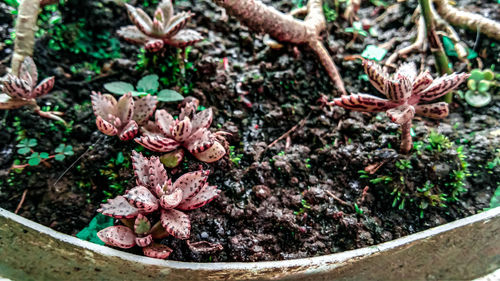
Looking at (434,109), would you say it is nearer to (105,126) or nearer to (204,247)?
(204,247)

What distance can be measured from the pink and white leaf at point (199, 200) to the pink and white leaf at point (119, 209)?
18cm

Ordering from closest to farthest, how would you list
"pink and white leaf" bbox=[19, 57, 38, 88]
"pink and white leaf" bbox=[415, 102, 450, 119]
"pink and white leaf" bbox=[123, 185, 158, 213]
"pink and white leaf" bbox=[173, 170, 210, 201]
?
1. "pink and white leaf" bbox=[123, 185, 158, 213]
2. "pink and white leaf" bbox=[173, 170, 210, 201]
3. "pink and white leaf" bbox=[415, 102, 450, 119]
4. "pink and white leaf" bbox=[19, 57, 38, 88]

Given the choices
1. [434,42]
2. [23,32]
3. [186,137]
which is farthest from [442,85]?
[23,32]

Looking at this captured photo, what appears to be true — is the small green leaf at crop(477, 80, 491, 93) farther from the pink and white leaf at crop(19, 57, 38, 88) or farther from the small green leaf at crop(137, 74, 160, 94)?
the pink and white leaf at crop(19, 57, 38, 88)

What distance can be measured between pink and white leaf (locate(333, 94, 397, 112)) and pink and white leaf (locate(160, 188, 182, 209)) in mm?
764

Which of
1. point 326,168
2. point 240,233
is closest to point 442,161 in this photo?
point 326,168

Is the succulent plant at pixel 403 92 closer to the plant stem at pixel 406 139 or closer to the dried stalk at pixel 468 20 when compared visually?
the plant stem at pixel 406 139

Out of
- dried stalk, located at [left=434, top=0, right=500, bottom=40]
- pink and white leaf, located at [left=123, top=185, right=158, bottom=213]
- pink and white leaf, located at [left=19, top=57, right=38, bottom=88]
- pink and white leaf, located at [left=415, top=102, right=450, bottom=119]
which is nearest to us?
pink and white leaf, located at [left=123, top=185, right=158, bottom=213]

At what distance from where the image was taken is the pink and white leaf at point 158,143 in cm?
133

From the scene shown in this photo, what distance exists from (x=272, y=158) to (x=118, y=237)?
0.80 m

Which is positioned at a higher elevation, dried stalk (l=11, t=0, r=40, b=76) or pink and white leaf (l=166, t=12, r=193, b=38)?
pink and white leaf (l=166, t=12, r=193, b=38)

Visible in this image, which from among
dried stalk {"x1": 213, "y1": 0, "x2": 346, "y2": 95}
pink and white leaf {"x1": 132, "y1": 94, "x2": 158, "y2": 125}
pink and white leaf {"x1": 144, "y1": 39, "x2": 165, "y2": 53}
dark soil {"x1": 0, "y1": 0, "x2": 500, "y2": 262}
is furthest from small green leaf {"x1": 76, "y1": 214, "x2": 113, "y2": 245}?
dried stalk {"x1": 213, "y1": 0, "x2": 346, "y2": 95}

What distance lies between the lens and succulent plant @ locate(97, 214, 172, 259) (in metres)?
1.21

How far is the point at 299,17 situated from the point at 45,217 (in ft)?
6.36
